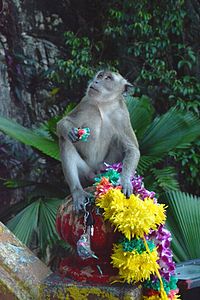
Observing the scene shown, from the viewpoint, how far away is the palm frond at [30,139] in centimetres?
434

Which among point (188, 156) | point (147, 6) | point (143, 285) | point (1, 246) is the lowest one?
point (188, 156)

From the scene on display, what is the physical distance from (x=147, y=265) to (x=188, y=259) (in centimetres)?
182

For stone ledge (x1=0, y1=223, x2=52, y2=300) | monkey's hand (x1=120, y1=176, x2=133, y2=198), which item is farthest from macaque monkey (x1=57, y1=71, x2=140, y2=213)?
stone ledge (x1=0, y1=223, x2=52, y2=300)

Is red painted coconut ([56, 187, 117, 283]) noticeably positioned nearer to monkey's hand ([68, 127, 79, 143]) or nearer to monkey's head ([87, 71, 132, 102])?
monkey's hand ([68, 127, 79, 143])

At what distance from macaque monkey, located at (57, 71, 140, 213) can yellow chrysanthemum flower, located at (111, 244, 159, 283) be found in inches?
36.5

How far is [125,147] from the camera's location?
3240 millimetres

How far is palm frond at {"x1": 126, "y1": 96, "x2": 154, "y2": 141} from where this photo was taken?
471 centimetres

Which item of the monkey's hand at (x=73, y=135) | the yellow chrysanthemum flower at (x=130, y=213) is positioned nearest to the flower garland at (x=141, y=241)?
the yellow chrysanthemum flower at (x=130, y=213)

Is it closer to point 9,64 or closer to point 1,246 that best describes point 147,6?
point 9,64

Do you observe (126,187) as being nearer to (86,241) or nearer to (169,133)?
(86,241)

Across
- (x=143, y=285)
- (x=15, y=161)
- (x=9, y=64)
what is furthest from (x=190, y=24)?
(x=143, y=285)

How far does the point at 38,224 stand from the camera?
4277 millimetres

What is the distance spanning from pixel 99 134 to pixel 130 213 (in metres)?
1.42

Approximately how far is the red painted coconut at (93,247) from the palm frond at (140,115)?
8.86ft
